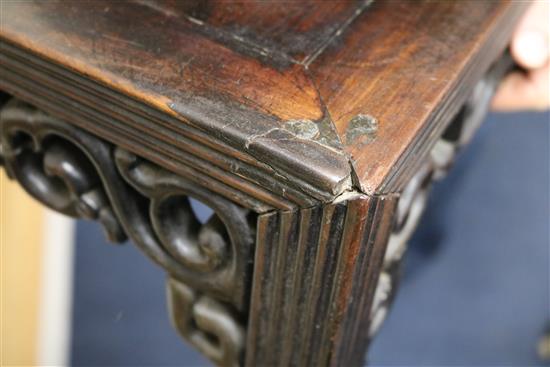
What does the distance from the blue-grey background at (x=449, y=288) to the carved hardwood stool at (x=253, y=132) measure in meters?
0.51

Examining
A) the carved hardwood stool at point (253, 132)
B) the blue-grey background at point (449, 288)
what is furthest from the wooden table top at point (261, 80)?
the blue-grey background at point (449, 288)

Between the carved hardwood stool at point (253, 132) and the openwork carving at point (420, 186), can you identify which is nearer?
the carved hardwood stool at point (253, 132)

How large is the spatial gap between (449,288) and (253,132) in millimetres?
793

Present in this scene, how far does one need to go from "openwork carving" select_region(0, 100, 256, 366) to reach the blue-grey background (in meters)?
0.48

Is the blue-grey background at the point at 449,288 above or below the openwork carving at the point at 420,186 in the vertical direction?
below

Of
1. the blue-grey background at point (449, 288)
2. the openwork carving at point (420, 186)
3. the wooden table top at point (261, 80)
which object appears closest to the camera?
the wooden table top at point (261, 80)

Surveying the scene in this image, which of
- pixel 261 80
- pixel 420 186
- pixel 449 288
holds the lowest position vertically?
pixel 449 288

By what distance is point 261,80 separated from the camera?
400 mm

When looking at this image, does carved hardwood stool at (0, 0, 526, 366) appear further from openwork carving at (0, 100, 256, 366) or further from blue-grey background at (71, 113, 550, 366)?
blue-grey background at (71, 113, 550, 366)

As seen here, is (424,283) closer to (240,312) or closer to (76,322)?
(76,322)

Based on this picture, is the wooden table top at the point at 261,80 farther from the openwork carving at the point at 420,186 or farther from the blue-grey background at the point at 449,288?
the blue-grey background at the point at 449,288

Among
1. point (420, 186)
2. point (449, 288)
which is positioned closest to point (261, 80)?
point (420, 186)

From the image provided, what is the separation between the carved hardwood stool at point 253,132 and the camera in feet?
1.22

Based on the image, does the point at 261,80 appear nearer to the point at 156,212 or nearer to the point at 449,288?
the point at 156,212
